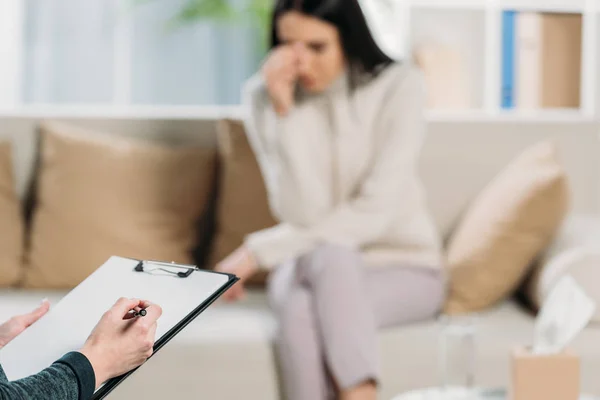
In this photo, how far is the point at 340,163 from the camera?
216 centimetres

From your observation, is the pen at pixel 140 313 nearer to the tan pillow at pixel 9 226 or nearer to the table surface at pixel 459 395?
the table surface at pixel 459 395

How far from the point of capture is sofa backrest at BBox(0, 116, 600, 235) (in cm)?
242

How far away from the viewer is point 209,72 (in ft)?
13.3

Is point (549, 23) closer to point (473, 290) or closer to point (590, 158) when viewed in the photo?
point (590, 158)

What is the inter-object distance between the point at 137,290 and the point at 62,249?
1.41 meters

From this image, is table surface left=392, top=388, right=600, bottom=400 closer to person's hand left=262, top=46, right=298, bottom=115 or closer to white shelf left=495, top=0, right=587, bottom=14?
person's hand left=262, top=46, right=298, bottom=115

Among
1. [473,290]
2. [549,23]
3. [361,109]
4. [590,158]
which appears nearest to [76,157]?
[361,109]

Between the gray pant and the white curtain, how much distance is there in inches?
87.2

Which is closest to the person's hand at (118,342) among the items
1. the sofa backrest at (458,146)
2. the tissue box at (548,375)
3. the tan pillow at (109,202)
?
the tissue box at (548,375)

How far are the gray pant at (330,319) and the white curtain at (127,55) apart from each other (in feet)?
7.27

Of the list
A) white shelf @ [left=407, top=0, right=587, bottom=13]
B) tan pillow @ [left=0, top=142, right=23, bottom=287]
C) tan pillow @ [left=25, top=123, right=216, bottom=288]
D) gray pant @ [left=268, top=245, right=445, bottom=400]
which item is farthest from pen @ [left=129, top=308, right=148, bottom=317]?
white shelf @ [left=407, top=0, right=587, bottom=13]

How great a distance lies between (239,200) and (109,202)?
339mm

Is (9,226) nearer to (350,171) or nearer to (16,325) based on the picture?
(350,171)

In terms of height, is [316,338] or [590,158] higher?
[590,158]
